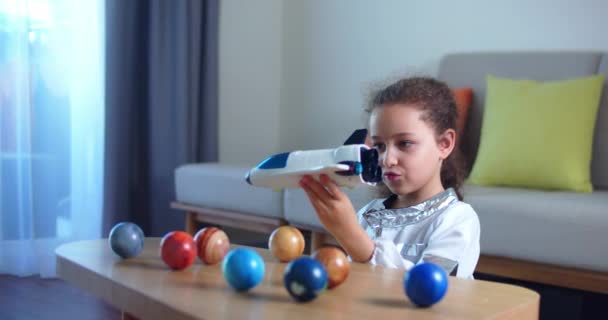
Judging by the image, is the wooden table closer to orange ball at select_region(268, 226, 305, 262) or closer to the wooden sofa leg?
orange ball at select_region(268, 226, 305, 262)

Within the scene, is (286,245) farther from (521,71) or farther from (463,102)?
(521,71)

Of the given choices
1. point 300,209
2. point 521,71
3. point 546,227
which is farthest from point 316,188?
point 521,71

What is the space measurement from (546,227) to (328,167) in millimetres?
958

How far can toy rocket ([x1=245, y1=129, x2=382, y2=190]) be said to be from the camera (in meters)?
0.83

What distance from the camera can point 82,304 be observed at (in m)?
1.99

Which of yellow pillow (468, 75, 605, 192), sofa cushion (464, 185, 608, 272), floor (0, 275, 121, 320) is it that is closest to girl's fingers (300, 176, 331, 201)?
sofa cushion (464, 185, 608, 272)

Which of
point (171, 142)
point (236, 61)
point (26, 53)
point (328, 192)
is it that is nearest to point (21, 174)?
point (26, 53)

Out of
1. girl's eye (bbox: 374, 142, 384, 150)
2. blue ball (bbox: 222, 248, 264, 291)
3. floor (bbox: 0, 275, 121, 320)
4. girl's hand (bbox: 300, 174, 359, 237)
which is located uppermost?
girl's eye (bbox: 374, 142, 384, 150)

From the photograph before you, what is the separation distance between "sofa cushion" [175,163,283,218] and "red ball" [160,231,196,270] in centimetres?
131

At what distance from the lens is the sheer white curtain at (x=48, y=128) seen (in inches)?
93.6

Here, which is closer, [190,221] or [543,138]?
[543,138]

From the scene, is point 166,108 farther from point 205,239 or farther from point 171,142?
point 205,239

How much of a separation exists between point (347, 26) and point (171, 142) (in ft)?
3.34

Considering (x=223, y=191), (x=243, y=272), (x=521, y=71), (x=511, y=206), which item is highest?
(x=521, y=71)
